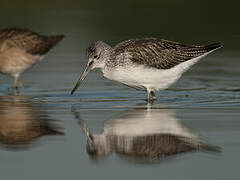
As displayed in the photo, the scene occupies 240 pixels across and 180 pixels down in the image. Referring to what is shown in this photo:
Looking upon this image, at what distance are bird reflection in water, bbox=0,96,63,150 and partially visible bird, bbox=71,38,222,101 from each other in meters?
1.38

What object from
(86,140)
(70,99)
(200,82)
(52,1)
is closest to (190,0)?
(52,1)

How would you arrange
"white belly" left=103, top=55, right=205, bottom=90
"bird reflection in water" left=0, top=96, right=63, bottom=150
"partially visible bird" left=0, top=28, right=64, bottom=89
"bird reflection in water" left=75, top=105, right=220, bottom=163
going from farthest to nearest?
"partially visible bird" left=0, top=28, right=64, bottom=89 < "white belly" left=103, top=55, right=205, bottom=90 < "bird reflection in water" left=0, top=96, right=63, bottom=150 < "bird reflection in water" left=75, top=105, right=220, bottom=163

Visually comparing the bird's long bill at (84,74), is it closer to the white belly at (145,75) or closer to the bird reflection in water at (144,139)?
the white belly at (145,75)

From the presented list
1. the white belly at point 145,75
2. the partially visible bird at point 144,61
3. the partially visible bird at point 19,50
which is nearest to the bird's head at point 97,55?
the partially visible bird at point 144,61

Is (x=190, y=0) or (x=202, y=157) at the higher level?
(x=190, y=0)

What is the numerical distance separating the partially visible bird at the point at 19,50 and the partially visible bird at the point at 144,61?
9.14 feet

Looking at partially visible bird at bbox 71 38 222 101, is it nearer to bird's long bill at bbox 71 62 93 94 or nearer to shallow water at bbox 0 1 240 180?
bird's long bill at bbox 71 62 93 94

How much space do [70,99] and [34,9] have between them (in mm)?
12163

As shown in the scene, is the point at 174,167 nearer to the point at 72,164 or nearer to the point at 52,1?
the point at 72,164

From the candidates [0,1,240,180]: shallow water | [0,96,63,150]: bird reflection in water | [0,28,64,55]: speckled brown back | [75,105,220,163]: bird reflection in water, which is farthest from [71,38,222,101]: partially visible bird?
[0,28,64,55]: speckled brown back

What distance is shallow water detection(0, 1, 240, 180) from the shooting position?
798 centimetres

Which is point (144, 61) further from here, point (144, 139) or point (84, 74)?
point (144, 139)

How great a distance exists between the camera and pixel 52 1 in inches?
1030

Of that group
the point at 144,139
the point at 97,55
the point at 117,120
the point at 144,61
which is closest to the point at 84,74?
the point at 97,55
